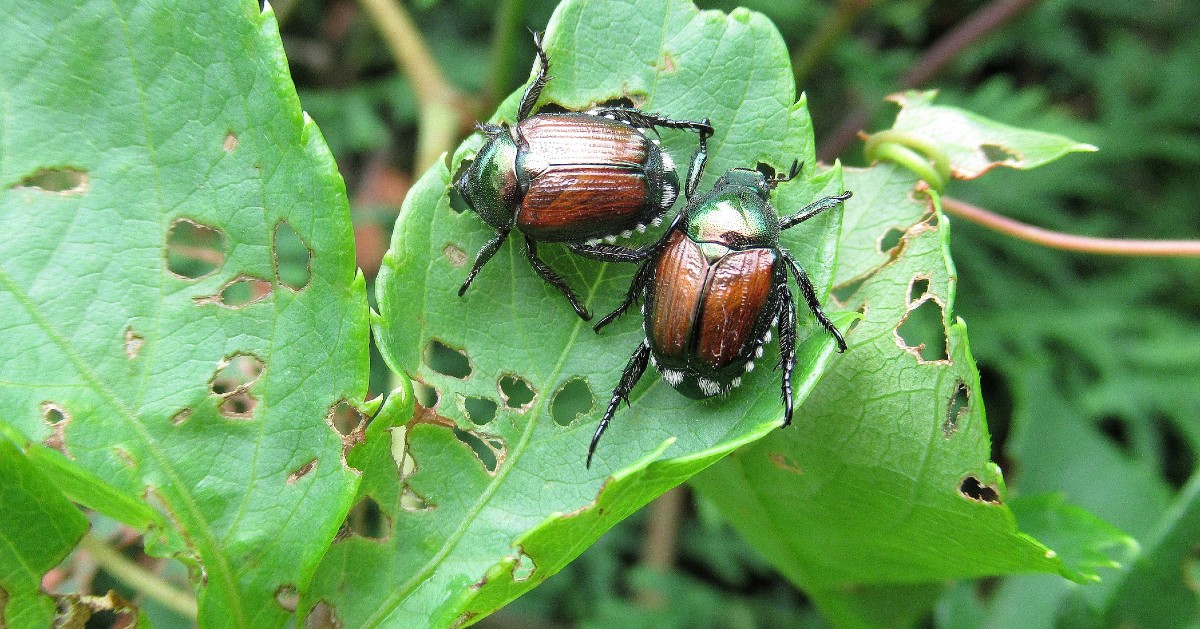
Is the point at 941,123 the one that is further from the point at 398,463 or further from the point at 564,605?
the point at 564,605

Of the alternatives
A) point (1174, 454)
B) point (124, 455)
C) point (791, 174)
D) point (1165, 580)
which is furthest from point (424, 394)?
point (1174, 454)

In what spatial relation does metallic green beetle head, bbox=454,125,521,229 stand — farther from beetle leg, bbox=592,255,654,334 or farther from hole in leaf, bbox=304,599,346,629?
hole in leaf, bbox=304,599,346,629

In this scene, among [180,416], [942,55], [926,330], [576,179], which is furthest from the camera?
[942,55]

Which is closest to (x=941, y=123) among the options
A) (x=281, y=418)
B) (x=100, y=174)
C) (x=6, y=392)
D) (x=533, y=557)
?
(x=533, y=557)

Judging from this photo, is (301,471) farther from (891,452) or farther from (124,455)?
(891,452)

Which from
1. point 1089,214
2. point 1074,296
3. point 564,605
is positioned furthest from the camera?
point 1089,214

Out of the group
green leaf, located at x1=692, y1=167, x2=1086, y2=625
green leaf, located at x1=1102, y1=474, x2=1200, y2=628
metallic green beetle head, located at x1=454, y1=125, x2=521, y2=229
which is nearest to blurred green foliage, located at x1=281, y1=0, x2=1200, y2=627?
green leaf, located at x1=1102, y1=474, x2=1200, y2=628
